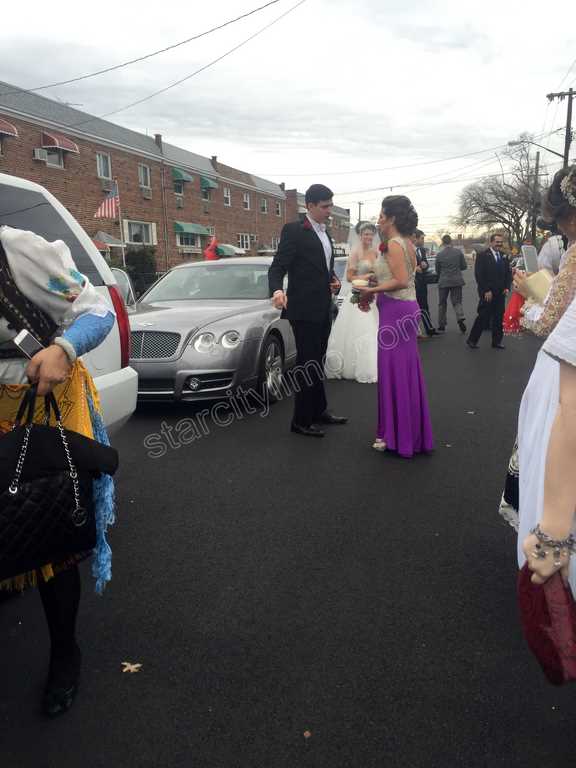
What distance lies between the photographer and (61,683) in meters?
2.17

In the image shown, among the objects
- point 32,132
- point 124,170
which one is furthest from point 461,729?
point 124,170

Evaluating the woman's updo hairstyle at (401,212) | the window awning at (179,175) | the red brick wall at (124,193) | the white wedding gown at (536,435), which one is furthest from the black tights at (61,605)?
the window awning at (179,175)

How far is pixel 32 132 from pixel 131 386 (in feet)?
88.8

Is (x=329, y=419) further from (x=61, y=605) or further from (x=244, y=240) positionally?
(x=244, y=240)

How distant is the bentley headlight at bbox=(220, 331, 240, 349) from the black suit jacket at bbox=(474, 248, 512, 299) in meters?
6.53

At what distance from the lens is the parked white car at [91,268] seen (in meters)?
3.08

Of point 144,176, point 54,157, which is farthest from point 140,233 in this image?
point 54,157

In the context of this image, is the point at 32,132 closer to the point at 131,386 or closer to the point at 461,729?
the point at 131,386

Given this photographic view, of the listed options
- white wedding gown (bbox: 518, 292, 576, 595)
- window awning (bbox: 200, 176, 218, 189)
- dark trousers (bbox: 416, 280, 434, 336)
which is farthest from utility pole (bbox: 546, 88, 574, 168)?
white wedding gown (bbox: 518, 292, 576, 595)

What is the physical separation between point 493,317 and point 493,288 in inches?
22.0

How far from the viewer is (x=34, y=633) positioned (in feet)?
8.61

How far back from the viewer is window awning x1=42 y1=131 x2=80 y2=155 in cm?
2677

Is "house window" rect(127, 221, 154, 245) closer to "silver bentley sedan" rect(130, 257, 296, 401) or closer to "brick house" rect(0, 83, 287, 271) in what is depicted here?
"brick house" rect(0, 83, 287, 271)

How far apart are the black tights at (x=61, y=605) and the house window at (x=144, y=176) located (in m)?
34.9
